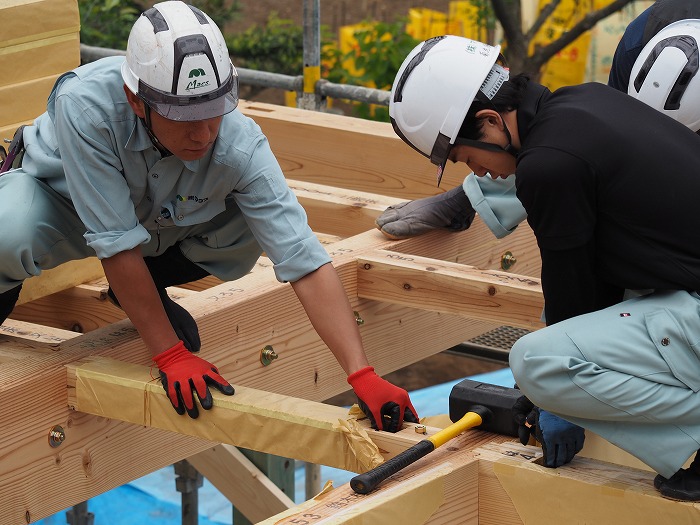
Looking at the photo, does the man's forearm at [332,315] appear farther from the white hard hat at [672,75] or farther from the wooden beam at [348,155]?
the wooden beam at [348,155]

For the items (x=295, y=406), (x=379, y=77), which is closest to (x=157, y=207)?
(x=295, y=406)

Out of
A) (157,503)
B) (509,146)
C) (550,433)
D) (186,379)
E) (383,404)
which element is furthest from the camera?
(157,503)

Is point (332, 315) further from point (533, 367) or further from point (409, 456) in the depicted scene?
point (533, 367)

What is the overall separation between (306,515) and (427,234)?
2.04 m

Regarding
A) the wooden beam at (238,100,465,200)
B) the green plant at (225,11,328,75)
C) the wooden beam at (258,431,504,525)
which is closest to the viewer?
the wooden beam at (258,431,504,525)

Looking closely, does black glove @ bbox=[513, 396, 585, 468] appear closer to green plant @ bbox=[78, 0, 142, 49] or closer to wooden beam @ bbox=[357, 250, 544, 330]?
wooden beam @ bbox=[357, 250, 544, 330]

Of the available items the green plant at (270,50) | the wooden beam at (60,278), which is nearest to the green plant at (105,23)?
the green plant at (270,50)

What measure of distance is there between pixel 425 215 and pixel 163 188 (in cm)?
131

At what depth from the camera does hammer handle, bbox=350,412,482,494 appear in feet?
8.73

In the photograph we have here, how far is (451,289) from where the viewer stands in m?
4.02

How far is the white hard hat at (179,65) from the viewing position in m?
3.04

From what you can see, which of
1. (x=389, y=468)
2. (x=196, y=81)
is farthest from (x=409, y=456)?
(x=196, y=81)

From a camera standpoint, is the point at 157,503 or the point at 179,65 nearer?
the point at 179,65

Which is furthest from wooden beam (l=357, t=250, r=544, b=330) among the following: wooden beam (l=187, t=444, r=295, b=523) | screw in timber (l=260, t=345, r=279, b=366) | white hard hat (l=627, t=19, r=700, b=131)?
wooden beam (l=187, t=444, r=295, b=523)
